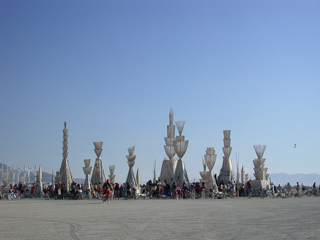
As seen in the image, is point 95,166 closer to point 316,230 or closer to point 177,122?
point 177,122

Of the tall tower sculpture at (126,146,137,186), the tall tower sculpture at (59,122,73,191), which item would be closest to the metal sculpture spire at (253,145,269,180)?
the tall tower sculpture at (126,146,137,186)

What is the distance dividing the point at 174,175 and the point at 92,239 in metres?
19.9

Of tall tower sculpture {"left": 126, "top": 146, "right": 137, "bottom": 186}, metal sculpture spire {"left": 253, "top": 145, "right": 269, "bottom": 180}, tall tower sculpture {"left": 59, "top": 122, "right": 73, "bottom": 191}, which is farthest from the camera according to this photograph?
metal sculpture spire {"left": 253, "top": 145, "right": 269, "bottom": 180}

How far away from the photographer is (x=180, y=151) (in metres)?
26.3

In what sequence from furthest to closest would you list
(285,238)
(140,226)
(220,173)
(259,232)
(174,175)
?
(220,173), (174,175), (140,226), (259,232), (285,238)

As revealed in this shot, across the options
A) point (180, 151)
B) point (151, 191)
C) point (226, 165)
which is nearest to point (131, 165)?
point (151, 191)

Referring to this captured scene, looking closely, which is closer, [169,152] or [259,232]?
[259,232]

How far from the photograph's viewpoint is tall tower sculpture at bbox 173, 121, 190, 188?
25828 millimetres

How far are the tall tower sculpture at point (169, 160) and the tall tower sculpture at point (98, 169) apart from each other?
3.87m

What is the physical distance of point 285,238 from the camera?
21.2 ft

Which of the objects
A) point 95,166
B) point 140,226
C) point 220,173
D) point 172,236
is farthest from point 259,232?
point 220,173

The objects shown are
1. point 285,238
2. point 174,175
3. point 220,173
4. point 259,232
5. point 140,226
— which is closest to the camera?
point 285,238

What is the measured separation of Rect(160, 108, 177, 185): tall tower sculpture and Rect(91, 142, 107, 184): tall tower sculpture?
12.7 ft

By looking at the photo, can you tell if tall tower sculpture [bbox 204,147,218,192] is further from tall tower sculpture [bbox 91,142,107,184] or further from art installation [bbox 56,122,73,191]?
art installation [bbox 56,122,73,191]
